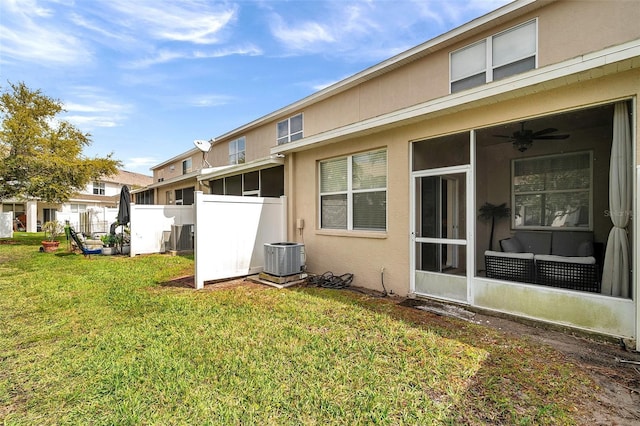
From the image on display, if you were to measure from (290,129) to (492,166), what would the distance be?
7.88 meters

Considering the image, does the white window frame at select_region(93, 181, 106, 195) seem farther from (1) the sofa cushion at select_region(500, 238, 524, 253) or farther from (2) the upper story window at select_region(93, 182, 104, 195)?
(1) the sofa cushion at select_region(500, 238, 524, 253)

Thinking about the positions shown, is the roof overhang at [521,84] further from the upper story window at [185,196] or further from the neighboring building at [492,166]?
the upper story window at [185,196]

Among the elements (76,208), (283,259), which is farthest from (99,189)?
(283,259)

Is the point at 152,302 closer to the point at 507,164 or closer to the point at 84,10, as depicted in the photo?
the point at 84,10

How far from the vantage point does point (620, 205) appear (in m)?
3.68

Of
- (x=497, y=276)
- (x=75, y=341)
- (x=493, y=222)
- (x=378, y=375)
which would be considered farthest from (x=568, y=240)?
(x=75, y=341)

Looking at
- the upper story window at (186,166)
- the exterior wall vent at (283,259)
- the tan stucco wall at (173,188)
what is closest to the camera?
the exterior wall vent at (283,259)

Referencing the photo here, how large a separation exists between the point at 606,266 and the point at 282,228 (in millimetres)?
6182

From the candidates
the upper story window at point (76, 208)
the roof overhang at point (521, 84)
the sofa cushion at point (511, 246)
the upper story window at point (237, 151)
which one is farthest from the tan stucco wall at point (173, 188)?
the upper story window at point (76, 208)

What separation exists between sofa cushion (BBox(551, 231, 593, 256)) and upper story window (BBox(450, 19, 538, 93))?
3718 millimetres

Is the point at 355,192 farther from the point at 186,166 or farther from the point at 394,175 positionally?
the point at 186,166

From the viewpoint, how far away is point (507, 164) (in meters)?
7.31

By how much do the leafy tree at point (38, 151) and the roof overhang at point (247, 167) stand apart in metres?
11.4

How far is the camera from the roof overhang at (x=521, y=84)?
3206mm
